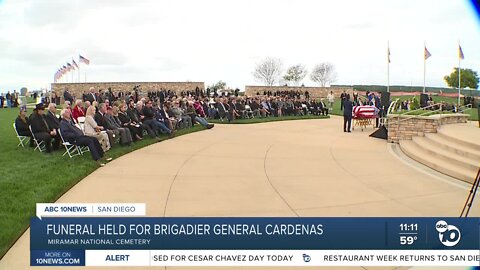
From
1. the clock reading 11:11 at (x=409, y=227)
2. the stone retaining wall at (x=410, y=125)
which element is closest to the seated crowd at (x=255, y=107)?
the stone retaining wall at (x=410, y=125)

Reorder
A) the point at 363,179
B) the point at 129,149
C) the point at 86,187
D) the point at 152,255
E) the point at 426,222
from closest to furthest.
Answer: the point at 152,255, the point at 426,222, the point at 86,187, the point at 363,179, the point at 129,149

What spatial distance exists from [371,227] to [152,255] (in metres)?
2.63

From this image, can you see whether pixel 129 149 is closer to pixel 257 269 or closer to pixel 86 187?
pixel 86 187

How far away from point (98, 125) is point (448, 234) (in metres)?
9.69

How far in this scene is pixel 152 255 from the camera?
410 centimetres

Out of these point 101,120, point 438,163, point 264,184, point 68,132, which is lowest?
point 264,184

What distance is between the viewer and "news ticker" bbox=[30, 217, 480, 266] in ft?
13.3

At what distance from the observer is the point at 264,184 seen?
7715mm

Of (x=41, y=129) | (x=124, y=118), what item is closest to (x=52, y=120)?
(x=41, y=129)

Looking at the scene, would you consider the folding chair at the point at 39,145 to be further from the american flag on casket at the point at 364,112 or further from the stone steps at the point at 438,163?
the american flag on casket at the point at 364,112

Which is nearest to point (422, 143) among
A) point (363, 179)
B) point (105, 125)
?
point (363, 179)

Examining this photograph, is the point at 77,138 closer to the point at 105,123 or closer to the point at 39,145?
the point at 105,123

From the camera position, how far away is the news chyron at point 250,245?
407cm

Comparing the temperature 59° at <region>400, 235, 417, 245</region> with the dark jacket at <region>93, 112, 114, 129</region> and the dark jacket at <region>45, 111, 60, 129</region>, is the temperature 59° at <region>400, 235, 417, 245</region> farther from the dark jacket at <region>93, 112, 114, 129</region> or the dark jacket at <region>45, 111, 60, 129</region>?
the dark jacket at <region>45, 111, 60, 129</region>
